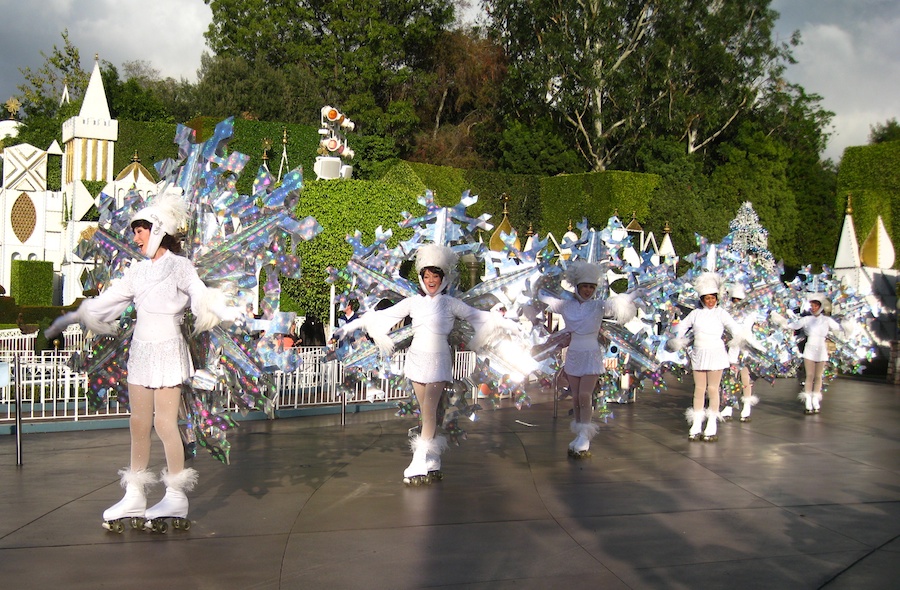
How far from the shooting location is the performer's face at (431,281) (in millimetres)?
7600

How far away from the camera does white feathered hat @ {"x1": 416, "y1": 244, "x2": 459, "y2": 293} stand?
756cm

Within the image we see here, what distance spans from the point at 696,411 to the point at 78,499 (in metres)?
6.55

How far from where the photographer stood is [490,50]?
39.9 metres

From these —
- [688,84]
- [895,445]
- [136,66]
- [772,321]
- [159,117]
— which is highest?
[136,66]

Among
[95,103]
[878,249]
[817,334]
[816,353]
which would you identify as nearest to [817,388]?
[816,353]

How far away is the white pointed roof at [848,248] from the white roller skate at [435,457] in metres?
21.2

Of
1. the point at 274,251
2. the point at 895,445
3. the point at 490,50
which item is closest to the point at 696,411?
the point at 895,445

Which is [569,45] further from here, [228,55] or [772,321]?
[772,321]

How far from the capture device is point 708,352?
10.3 m

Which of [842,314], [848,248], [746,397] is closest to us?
[746,397]

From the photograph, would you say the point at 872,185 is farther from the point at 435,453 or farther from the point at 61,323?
the point at 61,323

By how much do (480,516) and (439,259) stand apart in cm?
223

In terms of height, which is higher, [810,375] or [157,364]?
[157,364]

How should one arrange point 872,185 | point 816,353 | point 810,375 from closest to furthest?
point 810,375, point 816,353, point 872,185
